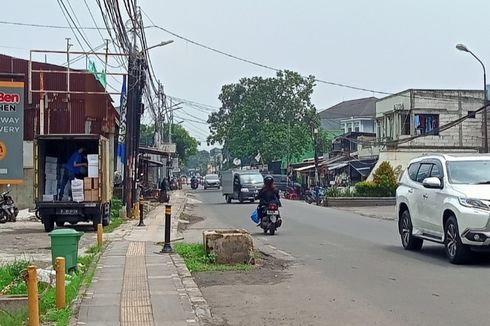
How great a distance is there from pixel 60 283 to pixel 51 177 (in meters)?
16.5

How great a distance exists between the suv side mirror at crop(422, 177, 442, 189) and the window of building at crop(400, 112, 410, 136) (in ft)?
129

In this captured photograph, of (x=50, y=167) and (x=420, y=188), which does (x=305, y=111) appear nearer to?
(x=50, y=167)

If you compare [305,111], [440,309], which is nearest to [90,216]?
[440,309]

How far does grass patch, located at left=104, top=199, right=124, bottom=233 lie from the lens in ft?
82.8

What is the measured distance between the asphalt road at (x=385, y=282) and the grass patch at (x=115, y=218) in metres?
6.77

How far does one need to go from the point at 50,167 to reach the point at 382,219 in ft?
42.5

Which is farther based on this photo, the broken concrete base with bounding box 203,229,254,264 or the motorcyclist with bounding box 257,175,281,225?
the motorcyclist with bounding box 257,175,281,225

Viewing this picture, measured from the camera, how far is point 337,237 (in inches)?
817

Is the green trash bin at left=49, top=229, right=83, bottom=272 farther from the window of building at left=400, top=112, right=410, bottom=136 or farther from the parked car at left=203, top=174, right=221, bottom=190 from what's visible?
the parked car at left=203, top=174, right=221, bottom=190

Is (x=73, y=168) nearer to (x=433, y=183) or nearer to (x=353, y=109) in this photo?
(x=433, y=183)

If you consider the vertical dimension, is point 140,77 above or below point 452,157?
above

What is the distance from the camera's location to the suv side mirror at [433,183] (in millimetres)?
14141

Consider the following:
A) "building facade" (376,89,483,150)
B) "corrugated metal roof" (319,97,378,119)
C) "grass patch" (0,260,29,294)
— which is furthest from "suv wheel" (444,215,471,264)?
"corrugated metal roof" (319,97,378,119)

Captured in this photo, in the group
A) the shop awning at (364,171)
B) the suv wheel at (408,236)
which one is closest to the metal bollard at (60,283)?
the suv wheel at (408,236)
